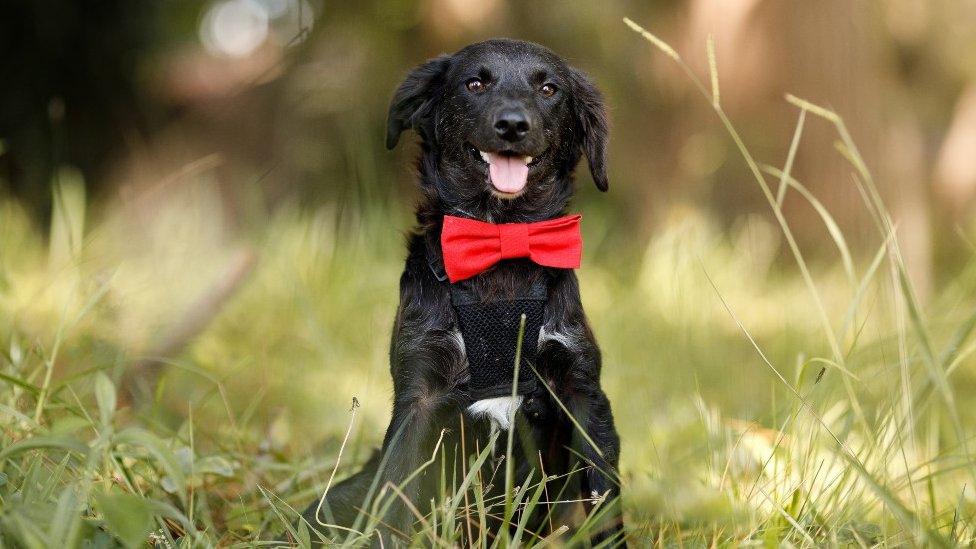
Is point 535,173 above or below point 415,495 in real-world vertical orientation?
above

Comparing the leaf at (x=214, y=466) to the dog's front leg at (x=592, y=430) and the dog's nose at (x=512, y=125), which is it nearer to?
the dog's front leg at (x=592, y=430)

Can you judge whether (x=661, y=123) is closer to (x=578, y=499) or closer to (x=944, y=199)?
(x=944, y=199)

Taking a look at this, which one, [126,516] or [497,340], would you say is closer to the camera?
[126,516]

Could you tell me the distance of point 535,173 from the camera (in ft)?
9.63

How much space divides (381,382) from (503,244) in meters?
2.00

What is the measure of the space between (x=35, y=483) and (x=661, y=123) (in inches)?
275

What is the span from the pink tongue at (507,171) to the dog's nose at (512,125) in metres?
0.11

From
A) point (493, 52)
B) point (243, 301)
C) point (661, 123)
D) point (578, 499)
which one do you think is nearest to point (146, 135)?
point (243, 301)

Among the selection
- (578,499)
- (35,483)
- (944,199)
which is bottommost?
(944,199)

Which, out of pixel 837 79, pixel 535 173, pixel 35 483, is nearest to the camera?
pixel 35 483

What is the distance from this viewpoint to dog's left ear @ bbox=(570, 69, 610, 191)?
3.11m

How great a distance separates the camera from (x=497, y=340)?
2.68 m

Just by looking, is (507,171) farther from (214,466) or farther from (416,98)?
(214,466)

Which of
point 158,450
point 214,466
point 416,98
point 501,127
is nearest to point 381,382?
point 214,466
